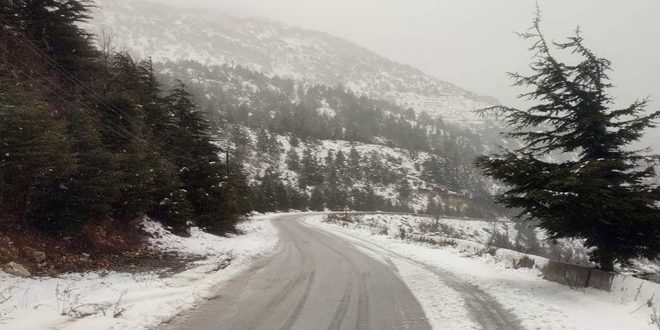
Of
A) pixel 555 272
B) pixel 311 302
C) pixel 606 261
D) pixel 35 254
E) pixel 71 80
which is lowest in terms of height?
pixel 35 254

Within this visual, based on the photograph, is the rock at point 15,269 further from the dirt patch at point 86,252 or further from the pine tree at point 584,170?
the pine tree at point 584,170

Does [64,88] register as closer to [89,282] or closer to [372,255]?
[89,282]

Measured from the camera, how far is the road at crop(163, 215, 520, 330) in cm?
761

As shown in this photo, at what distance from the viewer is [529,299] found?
31.1 ft

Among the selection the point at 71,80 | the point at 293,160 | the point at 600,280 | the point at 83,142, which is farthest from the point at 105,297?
the point at 293,160

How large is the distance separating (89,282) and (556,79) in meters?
12.1

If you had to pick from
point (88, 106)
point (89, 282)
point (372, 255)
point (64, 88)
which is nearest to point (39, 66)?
point (64, 88)

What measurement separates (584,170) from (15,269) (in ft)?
39.2

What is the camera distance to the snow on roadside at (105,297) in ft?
22.7

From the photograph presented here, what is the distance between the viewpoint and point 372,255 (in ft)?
59.5

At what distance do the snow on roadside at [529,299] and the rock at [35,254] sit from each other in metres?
8.91

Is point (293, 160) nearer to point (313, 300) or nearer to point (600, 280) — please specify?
point (313, 300)

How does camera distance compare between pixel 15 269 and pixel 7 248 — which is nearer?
pixel 15 269

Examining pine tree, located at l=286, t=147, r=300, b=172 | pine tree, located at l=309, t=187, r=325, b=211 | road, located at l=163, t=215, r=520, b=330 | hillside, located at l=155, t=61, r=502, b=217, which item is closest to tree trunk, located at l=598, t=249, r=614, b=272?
road, located at l=163, t=215, r=520, b=330
